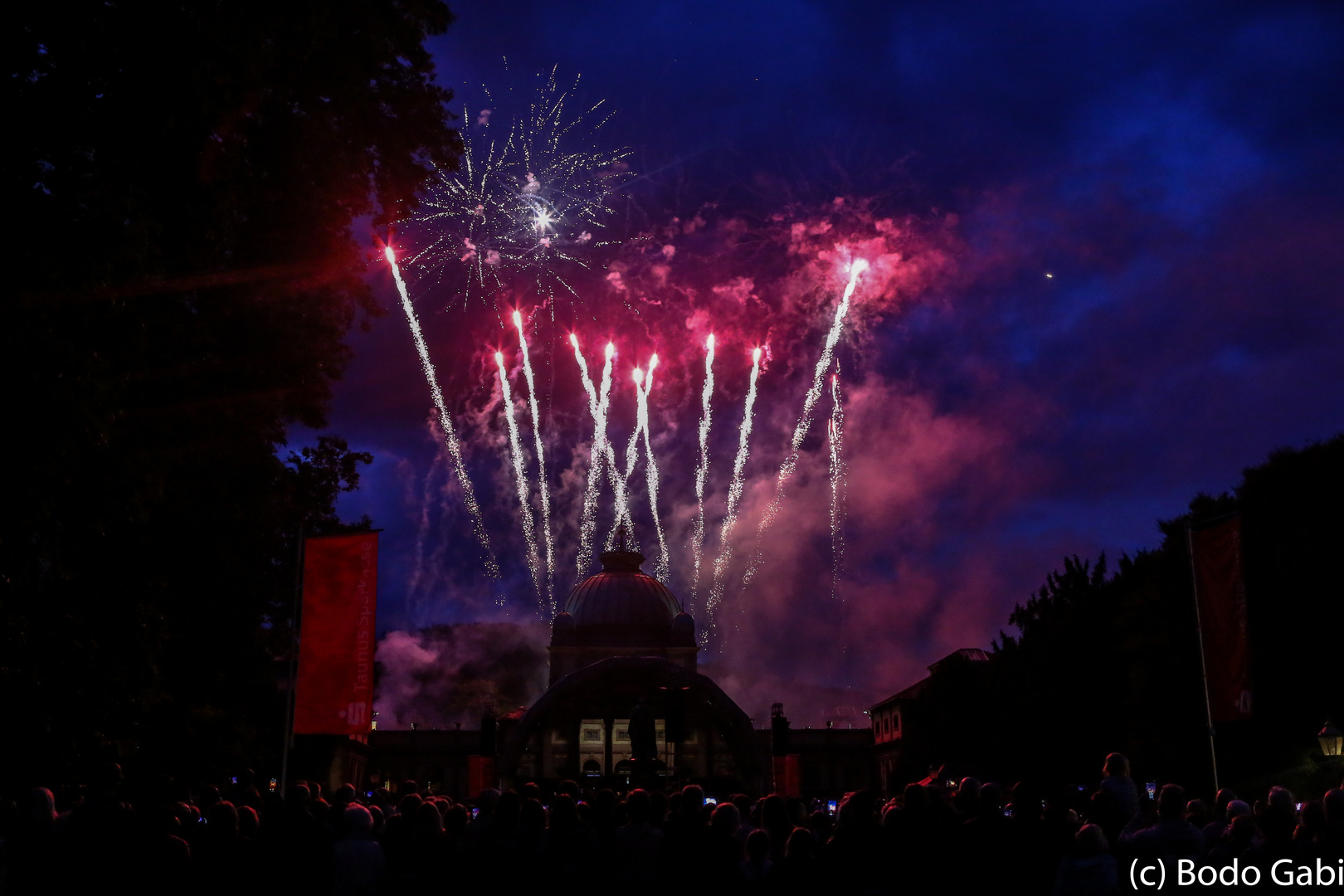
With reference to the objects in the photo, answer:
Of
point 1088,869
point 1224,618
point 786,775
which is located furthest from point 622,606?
point 1088,869

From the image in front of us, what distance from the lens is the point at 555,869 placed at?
10.7 meters

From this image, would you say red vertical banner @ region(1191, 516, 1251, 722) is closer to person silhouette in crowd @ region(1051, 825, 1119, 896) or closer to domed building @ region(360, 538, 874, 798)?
person silhouette in crowd @ region(1051, 825, 1119, 896)

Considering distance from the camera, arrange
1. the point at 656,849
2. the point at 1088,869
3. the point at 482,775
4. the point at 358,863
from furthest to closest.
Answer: the point at 482,775 < the point at 656,849 < the point at 358,863 < the point at 1088,869

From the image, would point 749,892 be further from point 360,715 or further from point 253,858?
point 360,715

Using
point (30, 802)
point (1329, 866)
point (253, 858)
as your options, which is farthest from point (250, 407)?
point (1329, 866)

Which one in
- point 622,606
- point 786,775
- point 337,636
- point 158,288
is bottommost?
point 786,775

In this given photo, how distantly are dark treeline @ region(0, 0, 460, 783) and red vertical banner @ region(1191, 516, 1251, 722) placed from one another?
18174 mm

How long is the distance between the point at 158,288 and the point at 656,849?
467 inches

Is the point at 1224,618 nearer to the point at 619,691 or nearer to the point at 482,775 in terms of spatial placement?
the point at 482,775

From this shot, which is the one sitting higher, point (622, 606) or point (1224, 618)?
point (622, 606)

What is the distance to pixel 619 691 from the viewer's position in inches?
2889

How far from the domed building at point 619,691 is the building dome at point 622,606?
0.07 meters

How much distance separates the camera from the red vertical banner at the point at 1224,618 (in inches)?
907

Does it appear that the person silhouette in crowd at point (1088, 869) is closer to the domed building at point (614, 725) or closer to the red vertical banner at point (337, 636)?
the red vertical banner at point (337, 636)
